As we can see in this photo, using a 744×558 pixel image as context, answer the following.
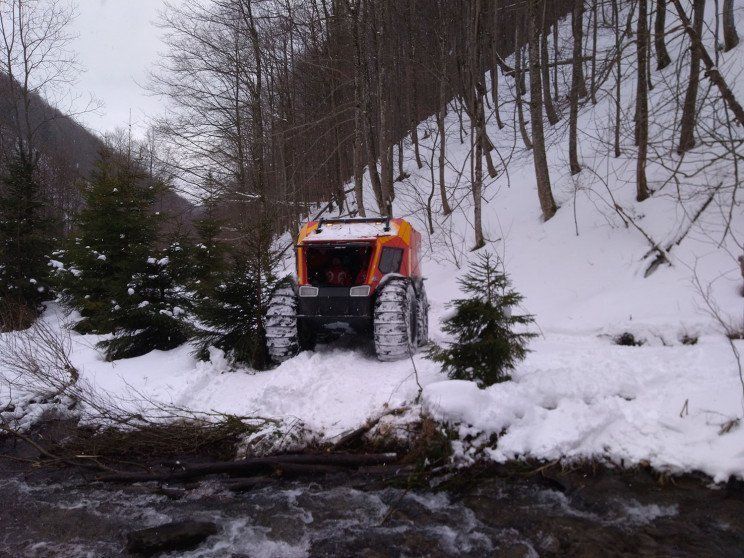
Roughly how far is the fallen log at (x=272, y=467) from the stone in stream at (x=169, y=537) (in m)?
0.81

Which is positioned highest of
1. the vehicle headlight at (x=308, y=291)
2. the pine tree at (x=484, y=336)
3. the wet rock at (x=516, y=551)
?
the vehicle headlight at (x=308, y=291)

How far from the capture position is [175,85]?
1755 centimetres

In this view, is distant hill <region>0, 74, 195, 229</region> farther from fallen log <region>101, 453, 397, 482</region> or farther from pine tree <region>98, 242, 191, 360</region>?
fallen log <region>101, 453, 397, 482</region>

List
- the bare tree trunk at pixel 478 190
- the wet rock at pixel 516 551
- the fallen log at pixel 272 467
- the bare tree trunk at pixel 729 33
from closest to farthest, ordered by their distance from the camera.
Result: the wet rock at pixel 516 551 < the fallen log at pixel 272 467 < the bare tree trunk at pixel 478 190 < the bare tree trunk at pixel 729 33

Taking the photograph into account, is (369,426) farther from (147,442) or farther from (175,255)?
(175,255)

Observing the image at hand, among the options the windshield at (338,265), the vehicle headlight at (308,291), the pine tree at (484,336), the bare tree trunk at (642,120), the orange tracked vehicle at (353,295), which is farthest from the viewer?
the bare tree trunk at (642,120)

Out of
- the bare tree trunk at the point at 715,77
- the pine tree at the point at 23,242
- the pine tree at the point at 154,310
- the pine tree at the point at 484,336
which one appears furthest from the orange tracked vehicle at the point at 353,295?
the pine tree at the point at 23,242

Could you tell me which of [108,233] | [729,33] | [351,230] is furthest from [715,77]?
[108,233]

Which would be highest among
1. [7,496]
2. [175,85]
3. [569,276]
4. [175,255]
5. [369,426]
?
[175,85]

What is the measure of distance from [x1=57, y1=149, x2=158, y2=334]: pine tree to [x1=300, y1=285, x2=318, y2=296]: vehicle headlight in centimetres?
397

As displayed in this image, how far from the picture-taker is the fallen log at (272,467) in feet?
14.2

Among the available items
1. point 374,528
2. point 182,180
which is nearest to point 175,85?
point 182,180

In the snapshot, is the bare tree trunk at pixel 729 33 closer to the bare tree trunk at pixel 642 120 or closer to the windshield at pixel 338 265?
the bare tree trunk at pixel 642 120

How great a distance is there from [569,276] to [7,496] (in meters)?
8.82
